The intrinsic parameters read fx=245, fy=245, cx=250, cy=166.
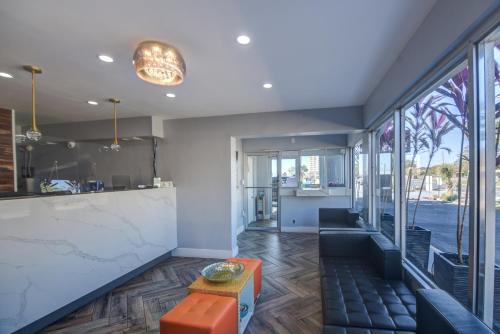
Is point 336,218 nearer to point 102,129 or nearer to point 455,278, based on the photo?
point 455,278

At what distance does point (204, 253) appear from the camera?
4.47 metres

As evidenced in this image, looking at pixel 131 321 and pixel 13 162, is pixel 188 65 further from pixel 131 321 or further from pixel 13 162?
pixel 13 162

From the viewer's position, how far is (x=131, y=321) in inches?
102

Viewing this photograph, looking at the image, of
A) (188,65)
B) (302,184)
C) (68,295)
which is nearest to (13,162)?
(68,295)

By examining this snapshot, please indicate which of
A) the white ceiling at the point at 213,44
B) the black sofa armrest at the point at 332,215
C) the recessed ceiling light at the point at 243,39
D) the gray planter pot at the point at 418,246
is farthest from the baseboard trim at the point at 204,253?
the recessed ceiling light at the point at 243,39

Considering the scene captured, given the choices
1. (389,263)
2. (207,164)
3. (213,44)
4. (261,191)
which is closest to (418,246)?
(389,263)

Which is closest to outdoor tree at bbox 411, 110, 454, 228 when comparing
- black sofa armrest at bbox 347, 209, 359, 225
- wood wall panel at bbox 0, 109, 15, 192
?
black sofa armrest at bbox 347, 209, 359, 225

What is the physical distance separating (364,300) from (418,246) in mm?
837

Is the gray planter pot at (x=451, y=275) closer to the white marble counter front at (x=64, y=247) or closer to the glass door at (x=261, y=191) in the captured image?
the white marble counter front at (x=64, y=247)

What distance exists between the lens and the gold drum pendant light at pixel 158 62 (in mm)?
1920

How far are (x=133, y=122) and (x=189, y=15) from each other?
3342 millimetres

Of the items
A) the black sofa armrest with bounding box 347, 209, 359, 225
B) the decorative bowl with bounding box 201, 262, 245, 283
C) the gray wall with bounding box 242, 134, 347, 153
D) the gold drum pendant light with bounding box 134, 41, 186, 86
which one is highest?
the gold drum pendant light with bounding box 134, 41, 186, 86

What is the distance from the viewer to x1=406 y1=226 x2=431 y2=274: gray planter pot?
224 centimetres

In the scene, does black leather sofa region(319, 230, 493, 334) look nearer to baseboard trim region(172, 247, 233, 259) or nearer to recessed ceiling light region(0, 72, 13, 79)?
baseboard trim region(172, 247, 233, 259)
